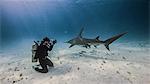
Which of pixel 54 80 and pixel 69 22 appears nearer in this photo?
pixel 54 80

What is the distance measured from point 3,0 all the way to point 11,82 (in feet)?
137

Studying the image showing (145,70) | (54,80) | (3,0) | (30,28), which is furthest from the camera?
(30,28)

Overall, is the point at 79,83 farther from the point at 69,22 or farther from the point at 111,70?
the point at 69,22

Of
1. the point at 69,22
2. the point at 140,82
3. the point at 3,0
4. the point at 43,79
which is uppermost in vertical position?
the point at 69,22

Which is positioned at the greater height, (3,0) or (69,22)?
(69,22)

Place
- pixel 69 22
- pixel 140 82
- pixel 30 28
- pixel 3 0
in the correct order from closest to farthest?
1. pixel 140 82
2. pixel 3 0
3. pixel 69 22
4. pixel 30 28

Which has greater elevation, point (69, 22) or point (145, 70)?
point (69, 22)

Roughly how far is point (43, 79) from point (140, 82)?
3420 mm

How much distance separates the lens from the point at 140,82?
241 inches

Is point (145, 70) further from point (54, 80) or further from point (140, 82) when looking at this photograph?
point (54, 80)

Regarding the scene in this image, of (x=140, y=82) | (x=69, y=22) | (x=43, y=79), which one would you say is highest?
(x=69, y=22)

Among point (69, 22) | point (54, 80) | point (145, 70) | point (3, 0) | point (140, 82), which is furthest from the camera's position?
point (69, 22)

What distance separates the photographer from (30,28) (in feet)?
559

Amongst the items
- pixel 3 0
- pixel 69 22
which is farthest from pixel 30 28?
pixel 3 0
